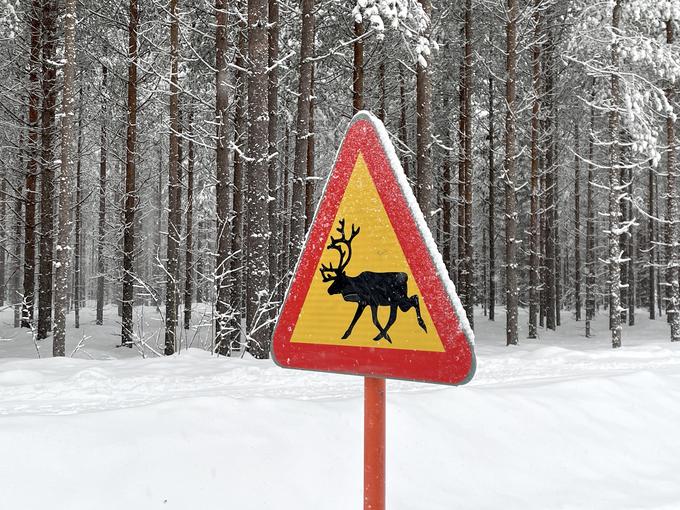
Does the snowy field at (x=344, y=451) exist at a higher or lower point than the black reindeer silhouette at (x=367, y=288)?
lower

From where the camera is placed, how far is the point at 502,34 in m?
16.4

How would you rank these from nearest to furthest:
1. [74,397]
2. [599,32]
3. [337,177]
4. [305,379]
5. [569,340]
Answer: [337,177] → [74,397] → [305,379] → [599,32] → [569,340]

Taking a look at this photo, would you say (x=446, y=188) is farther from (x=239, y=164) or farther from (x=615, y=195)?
(x=239, y=164)

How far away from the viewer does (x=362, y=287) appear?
1.76 metres

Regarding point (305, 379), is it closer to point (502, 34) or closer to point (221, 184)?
point (221, 184)

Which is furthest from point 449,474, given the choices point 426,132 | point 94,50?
point 94,50

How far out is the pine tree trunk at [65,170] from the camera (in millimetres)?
10484

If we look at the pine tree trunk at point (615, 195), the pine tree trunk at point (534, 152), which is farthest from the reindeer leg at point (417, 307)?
the pine tree trunk at point (534, 152)

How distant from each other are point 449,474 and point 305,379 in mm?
4225

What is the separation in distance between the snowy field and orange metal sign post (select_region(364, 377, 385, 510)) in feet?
5.05

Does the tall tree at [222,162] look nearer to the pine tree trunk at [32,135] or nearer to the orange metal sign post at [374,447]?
the pine tree trunk at [32,135]

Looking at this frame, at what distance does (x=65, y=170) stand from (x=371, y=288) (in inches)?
425

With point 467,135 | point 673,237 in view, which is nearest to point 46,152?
point 467,135

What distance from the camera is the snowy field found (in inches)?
121
